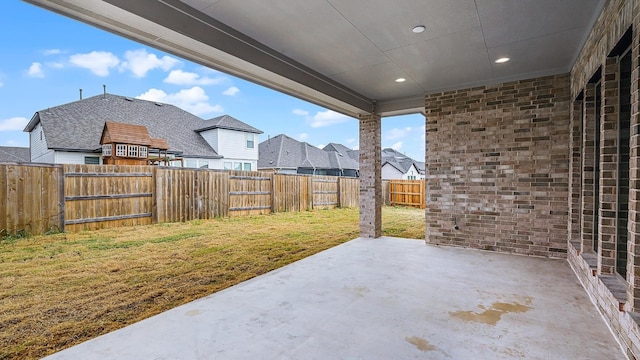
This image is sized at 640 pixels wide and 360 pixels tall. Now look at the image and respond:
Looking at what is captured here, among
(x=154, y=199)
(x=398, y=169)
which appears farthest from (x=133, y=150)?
(x=398, y=169)

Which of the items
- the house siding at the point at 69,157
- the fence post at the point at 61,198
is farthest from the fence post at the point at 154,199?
the house siding at the point at 69,157

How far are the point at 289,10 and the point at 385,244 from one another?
424 cm

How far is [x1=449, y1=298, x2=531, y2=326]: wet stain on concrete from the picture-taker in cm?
252

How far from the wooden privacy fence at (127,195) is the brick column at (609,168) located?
8.82m

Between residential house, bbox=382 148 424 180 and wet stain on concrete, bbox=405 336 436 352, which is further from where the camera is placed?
residential house, bbox=382 148 424 180

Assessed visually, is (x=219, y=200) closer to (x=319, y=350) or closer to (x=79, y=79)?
(x=319, y=350)

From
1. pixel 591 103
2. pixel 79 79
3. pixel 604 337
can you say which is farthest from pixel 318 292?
pixel 79 79

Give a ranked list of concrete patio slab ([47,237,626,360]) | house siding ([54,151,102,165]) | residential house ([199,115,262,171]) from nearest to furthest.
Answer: concrete patio slab ([47,237,626,360]), house siding ([54,151,102,165]), residential house ([199,115,262,171])

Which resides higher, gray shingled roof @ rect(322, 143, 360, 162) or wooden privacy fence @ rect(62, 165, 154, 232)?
gray shingled roof @ rect(322, 143, 360, 162)

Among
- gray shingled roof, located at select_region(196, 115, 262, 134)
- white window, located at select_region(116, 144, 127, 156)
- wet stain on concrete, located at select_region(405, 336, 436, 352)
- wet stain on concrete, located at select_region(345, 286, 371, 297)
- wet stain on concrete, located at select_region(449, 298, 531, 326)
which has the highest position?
gray shingled roof, located at select_region(196, 115, 262, 134)

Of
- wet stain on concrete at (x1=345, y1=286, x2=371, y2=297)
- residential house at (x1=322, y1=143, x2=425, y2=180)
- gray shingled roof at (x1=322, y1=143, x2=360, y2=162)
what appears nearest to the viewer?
wet stain on concrete at (x1=345, y1=286, x2=371, y2=297)

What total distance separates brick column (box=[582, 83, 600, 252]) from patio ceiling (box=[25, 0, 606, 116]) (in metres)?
0.72

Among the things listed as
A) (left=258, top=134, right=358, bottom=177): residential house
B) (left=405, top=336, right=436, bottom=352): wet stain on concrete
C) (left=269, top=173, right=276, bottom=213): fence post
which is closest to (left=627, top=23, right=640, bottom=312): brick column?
(left=405, top=336, right=436, bottom=352): wet stain on concrete

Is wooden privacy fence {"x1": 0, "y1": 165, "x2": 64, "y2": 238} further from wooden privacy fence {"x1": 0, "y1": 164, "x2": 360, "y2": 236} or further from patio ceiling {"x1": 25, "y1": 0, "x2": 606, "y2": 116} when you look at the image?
patio ceiling {"x1": 25, "y1": 0, "x2": 606, "y2": 116}
